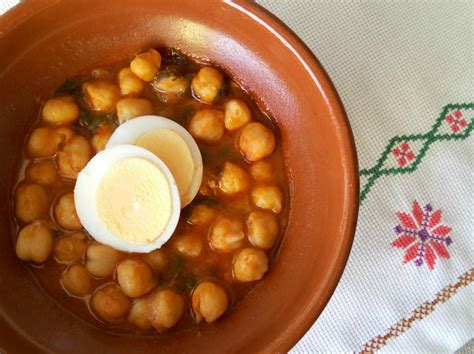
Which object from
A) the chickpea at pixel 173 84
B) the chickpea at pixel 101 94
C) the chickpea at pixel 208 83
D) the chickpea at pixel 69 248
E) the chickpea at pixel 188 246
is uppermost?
the chickpea at pixel 208 83

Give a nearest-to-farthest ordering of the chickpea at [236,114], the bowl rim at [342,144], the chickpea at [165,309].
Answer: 1. the bowl rim at [342,144]
2. the chickpea at [165,309]
3. the chickpea at [236,114]

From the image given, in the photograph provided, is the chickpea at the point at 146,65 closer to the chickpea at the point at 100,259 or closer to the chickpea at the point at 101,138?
the chickpea at the point at 101,138

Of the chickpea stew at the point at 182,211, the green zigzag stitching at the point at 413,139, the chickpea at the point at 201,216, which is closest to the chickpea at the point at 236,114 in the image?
the chickpea stew at the point at 182,211

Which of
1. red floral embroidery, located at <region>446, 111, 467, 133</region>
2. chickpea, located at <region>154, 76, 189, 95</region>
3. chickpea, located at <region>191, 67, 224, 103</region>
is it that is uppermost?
red floral embroidery, located at <region>446, 111, 467, 133</region>

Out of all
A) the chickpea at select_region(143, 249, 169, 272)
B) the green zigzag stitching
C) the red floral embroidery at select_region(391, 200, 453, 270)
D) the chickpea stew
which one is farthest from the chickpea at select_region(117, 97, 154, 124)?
the red floral embroidery at select_region(391, 200, 453, 270)

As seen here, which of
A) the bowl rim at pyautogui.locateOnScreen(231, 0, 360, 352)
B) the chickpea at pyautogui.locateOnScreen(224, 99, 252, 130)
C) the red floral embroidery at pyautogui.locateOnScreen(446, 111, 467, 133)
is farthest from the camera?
the red floral embroidery at pyautogui.locateOnScreen(446, 111, 467, 133)

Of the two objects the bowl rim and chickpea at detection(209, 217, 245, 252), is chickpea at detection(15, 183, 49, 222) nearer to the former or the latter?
chickpea at detection(209, 217, 245, 252)

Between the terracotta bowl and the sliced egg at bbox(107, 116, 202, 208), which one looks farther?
→ the sliced egg at bbox(107, 116, 202, 208)
